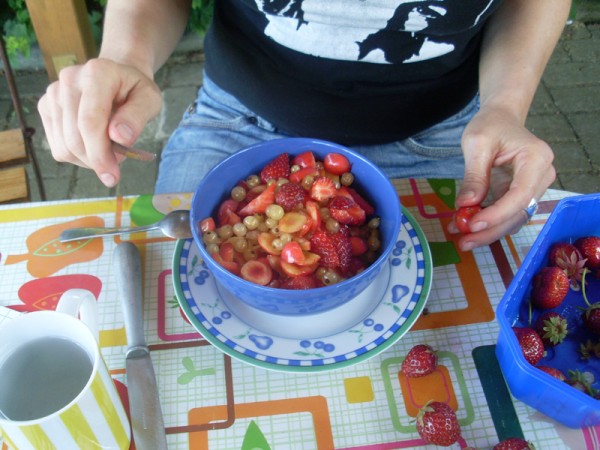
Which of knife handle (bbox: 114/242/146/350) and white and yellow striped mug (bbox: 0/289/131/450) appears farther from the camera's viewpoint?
knife handle (bbox: 114/242/146/350)

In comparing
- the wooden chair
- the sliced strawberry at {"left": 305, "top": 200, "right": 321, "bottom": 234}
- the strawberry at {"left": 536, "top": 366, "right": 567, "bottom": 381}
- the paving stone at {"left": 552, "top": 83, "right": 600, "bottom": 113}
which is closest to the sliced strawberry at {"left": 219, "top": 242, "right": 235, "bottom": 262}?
the sliced strawberry at {"left": 305, "top": 200, "right": 321, "bottom": 234}

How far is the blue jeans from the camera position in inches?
48.8

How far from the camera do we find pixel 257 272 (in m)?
0.81

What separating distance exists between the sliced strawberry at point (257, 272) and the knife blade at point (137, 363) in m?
0.16

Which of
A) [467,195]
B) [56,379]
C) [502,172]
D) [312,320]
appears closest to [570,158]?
[502,172]

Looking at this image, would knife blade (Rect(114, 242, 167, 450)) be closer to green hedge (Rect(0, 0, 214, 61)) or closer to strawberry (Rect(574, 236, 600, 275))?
strawberry (Rect(574, 236, 600, 275))

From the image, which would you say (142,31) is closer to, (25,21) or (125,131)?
(125,131)

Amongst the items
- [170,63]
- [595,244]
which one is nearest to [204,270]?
[595,244]

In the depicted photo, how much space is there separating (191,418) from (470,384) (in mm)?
359

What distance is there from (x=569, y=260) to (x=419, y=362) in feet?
0.91

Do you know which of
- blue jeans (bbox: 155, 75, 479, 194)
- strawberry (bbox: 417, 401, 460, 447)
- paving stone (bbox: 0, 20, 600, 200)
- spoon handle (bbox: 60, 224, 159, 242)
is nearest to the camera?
strawberry (bbox: 417, 401, 460, 447)

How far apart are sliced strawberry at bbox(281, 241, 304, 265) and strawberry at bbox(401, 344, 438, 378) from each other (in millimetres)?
187

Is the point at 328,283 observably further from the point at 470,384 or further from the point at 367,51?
the point at 367,51

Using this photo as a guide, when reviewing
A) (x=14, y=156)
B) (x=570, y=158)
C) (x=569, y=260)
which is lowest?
(x=570, y=158)
